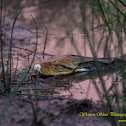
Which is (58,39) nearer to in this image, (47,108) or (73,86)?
(73,86)

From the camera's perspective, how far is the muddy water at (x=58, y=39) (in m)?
2.56

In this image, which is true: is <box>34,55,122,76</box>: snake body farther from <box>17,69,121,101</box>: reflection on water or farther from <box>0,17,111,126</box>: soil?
<box>0,17,111,126</box>: soil

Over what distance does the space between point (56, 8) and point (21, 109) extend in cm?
512

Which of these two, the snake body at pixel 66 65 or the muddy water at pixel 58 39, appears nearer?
the muddy water at pixel 58 39

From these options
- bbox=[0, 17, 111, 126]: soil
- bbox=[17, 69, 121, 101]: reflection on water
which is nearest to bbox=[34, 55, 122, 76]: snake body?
bbox=[17, 69, 121, 101]: reflection on water

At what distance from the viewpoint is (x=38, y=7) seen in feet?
23.0

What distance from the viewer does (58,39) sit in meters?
4.41

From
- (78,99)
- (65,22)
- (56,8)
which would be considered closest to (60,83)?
(78,99)

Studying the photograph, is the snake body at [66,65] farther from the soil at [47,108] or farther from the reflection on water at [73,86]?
the soil at [47,108]

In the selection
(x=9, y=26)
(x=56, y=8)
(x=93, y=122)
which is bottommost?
(x=93, y=122)

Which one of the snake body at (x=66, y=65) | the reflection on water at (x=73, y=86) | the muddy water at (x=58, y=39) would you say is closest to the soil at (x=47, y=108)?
the reflection on water at (x=73, y=86)

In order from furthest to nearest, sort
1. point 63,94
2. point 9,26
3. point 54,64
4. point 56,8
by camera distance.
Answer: point 56,8 < point 9,26 < point 54,64 < point 63,94

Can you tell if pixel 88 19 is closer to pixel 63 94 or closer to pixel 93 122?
pixel 63 94

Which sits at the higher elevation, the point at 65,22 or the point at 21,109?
the point at 65,22
